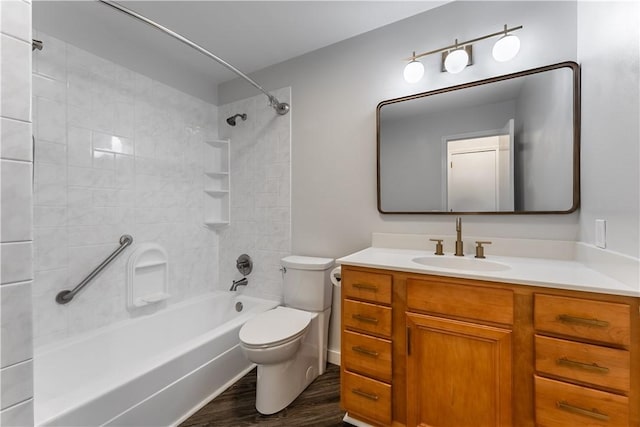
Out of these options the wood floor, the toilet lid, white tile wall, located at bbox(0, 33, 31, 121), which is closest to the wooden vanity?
the wood floor

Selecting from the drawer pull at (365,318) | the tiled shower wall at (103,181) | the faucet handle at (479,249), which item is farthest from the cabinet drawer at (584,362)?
the tiled shower wall at (103,181)

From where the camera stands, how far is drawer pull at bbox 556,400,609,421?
93 centimetres

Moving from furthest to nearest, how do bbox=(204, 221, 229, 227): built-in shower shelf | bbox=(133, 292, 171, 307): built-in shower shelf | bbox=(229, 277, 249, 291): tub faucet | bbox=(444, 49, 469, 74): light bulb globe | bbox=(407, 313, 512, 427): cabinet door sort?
bbox=(204, 221, 229, 227): built-in shower shelf, bbox=(229, 277, 249, 291): tub faucet, bbox=(133, 292, 171, 307): built-in shower shelf, bbox=(444, 49, 469, 74): light bulb globe, bbox=(407, 313, 512, 427): cabinet door

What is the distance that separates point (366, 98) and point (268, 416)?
213 centimetres

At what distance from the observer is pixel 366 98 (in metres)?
1.95

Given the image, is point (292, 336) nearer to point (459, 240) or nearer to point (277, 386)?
point (277, 386)

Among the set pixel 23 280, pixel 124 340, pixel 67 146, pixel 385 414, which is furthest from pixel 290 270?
pixel 67 146

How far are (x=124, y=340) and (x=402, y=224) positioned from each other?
6.87ft

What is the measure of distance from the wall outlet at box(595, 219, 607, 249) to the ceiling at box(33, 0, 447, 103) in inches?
59.3

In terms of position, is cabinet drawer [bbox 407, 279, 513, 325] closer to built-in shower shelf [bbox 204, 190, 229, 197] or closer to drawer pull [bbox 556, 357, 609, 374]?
drawer pull [bbox 556, 357, 609, 374]

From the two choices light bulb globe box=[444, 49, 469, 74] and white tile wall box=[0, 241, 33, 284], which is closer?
white tile wall box=[0, 241, 33, 284]

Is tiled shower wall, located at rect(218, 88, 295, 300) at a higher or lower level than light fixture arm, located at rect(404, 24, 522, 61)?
lower

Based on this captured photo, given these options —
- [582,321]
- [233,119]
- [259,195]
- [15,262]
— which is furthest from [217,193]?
[582,321]

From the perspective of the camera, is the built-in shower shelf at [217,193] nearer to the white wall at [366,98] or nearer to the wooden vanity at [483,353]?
the white wall at [366,98]
